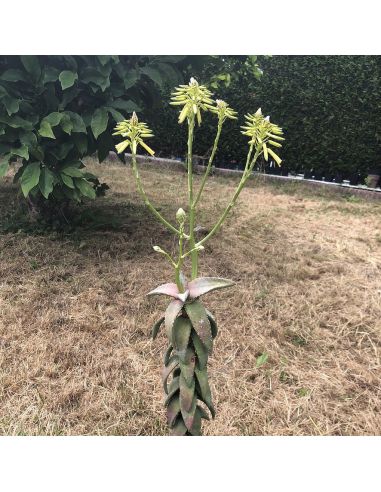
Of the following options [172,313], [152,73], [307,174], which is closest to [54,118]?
[152,73]

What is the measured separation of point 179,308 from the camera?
1.12 m

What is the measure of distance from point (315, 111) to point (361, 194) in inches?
65.9

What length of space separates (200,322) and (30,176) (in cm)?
226

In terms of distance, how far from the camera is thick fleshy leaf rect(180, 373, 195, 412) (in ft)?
4.04

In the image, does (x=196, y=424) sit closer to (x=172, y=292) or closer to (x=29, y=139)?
(x=172, y=292)

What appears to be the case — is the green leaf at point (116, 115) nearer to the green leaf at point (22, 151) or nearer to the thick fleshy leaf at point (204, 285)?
the green leaf at point (22, 151)

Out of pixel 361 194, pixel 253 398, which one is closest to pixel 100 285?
pixel 253 398

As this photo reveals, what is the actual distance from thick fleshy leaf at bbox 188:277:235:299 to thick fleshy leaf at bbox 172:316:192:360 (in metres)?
0.09

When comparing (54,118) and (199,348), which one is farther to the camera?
(54,118)

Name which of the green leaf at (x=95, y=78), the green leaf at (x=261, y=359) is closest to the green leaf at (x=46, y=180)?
the green leaf at (x=95, y=78)

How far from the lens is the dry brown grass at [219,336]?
187 cm

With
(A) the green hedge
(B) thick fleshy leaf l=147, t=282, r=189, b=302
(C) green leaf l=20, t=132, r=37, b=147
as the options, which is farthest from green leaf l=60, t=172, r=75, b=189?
(A) the green hedge

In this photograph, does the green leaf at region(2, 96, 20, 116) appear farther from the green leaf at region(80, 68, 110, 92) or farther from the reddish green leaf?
the reddish green leaf

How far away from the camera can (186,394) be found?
1.23m
